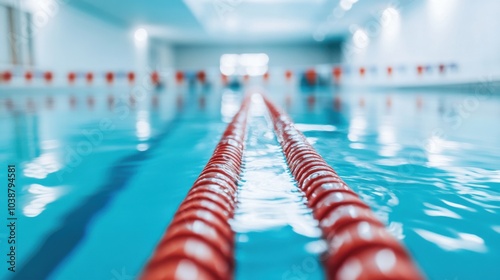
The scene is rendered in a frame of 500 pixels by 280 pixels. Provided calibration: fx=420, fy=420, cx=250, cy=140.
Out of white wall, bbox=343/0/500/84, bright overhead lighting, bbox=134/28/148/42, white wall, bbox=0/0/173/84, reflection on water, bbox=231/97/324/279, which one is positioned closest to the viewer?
reflection on water, bbox=231/97/324/279

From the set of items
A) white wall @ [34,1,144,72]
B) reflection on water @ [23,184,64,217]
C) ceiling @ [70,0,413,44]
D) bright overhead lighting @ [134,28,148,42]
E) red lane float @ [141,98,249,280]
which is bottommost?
reflection on water @ [23,184,64,217]

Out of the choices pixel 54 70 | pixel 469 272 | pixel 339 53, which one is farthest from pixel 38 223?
pixel 339 53

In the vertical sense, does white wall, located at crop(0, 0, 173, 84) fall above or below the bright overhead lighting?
below

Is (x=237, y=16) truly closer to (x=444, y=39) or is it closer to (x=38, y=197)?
(x=444, y=39)

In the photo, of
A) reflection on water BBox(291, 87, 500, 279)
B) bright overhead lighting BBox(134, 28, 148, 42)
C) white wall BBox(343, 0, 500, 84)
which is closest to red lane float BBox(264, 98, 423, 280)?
reflection on water BBox(291, 87, 500, 279)

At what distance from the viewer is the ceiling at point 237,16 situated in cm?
1348

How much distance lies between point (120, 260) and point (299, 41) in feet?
82.4

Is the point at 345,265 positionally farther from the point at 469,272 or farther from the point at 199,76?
the point at 199,76

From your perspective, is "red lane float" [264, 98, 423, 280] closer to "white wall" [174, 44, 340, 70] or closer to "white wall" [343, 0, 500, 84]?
"white wall" [343, 0, 500, 84]

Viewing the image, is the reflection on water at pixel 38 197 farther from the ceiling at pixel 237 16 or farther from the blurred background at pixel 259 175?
the ceiling at pixel 237 16

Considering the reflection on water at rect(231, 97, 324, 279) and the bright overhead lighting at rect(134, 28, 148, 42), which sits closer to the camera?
the reflection on water at rect(231, 97, 324, 279)

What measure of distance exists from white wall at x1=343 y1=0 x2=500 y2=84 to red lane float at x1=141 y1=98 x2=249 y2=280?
28.3 feet

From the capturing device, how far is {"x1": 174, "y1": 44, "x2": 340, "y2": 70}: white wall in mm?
27125

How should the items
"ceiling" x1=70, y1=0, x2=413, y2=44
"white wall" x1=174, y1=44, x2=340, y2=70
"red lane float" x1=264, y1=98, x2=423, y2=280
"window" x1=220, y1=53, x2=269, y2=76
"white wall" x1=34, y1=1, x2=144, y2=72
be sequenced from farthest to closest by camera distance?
"window" x1=220, y1=53, x2=269, y2=76
"white wall" x1=174, y1=44, x2=340, y2=70
"ceiling" x1=70, y1=0, x2=413, y2=44
"white wall" x1=34, y1=1, x2=144, y2=72
"red lane float" x1=264, y1=98, x2=423, y2=280
